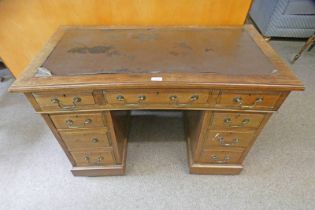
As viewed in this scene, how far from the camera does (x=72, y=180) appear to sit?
1177mm

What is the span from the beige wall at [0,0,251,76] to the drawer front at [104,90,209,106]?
0.58 meters

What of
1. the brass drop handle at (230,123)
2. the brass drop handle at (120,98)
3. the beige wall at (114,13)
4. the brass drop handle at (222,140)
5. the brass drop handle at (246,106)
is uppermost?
the beige wall at (114,13)

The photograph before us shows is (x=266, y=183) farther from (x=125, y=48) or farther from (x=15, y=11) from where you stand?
(x=15, y=11)

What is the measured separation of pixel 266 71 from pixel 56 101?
2.85 ft

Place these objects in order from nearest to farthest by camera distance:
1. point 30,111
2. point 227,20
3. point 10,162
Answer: point 227,20
point 10,162
point 30,111

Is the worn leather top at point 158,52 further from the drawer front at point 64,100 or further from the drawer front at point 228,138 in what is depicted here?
the drawer front at point 228,138

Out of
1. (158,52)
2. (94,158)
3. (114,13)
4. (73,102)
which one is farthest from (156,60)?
(94,158)

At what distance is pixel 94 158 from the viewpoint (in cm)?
108

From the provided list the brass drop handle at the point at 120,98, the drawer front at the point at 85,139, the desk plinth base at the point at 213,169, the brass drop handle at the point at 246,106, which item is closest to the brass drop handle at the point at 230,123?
the brass drop handle at the point at 246,106

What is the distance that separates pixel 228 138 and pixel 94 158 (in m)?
0.77

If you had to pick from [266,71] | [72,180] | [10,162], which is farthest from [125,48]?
[10,162]

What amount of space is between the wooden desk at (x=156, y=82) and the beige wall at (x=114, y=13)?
0.34 feet

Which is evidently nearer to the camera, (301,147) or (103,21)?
(103,21)

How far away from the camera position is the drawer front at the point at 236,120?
842 mm
